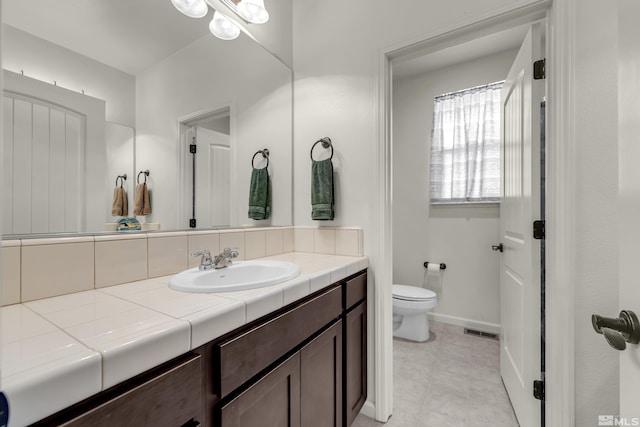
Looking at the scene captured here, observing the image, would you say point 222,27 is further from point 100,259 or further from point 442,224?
point 442,224

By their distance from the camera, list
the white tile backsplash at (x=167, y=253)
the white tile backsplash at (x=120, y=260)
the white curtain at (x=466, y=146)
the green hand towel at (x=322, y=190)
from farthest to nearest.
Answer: the white curtain at (x=466, y=146), the green hand towel at (x=322, y=190), the white tile backsplash at (x=167, y=253), the white tile backsplash at (x=120, y=260)

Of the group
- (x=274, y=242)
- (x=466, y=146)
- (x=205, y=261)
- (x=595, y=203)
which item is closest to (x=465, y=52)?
(x=466, y=146)

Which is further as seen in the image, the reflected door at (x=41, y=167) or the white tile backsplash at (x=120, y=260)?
the white tile backsplash at (x=120, y=260)

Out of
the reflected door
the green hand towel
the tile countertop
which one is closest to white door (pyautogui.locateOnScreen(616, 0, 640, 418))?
the tile countertop

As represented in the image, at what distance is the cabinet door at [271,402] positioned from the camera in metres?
0.75

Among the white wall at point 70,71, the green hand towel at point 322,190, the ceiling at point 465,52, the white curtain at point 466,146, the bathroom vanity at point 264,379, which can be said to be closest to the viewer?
the bathroom vanity at point 264,379

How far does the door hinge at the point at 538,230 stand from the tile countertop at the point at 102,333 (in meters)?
1.07

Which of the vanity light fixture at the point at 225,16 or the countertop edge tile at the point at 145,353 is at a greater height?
the vanity light fixture at the point at 225,16

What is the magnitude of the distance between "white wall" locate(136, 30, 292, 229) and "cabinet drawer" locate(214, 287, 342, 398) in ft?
2.23

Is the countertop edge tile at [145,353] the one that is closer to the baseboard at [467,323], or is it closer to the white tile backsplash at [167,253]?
the white tile backsplash at [167,253]

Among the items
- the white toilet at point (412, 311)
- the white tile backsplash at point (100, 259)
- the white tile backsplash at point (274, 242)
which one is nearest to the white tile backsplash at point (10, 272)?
the white tile backsplash at point (100, 259)

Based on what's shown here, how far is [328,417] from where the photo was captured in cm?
116

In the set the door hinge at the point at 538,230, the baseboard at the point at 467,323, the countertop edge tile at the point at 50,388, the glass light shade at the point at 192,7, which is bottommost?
the baseboard at the point at 467,323

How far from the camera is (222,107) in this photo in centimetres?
148
